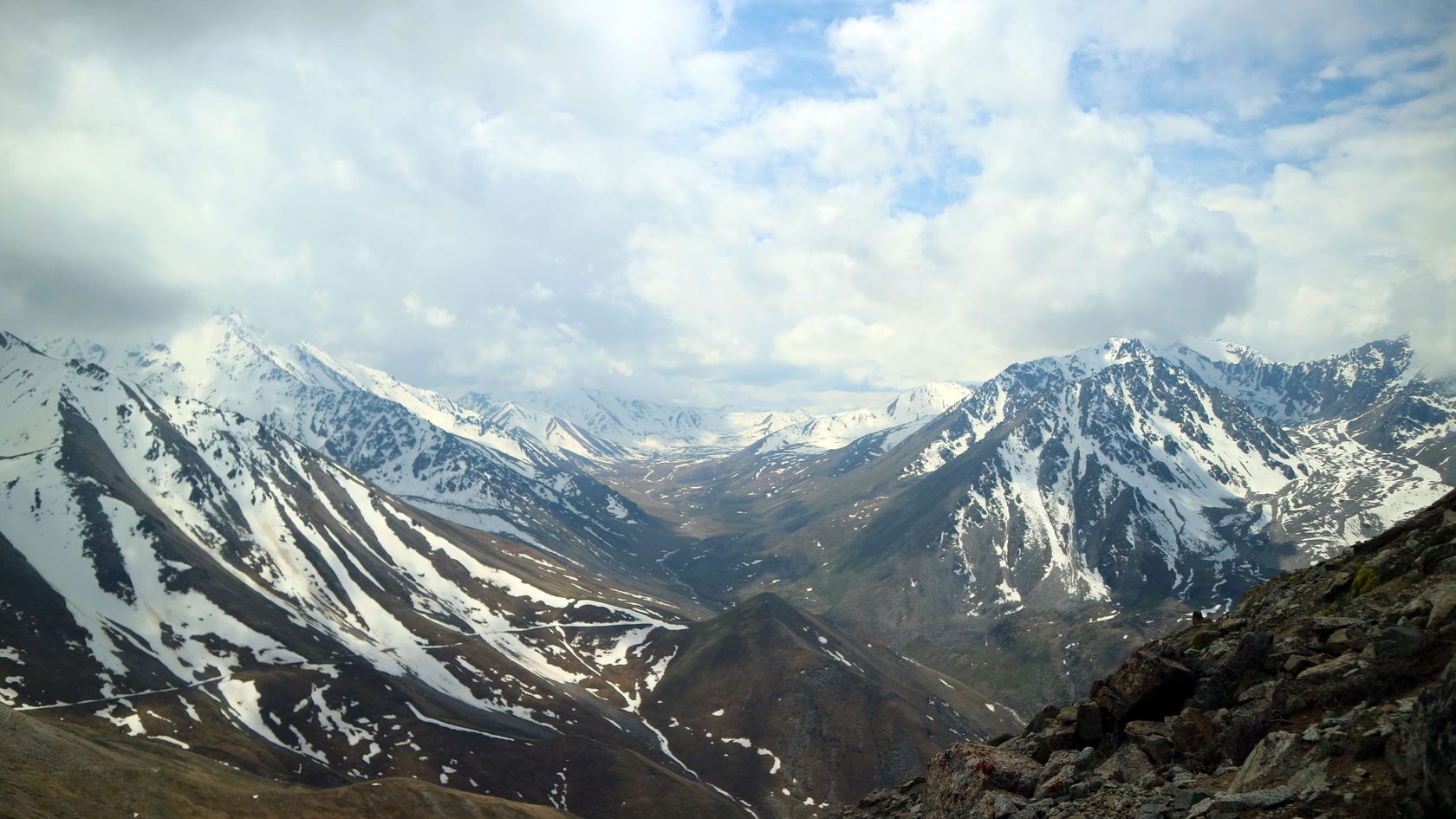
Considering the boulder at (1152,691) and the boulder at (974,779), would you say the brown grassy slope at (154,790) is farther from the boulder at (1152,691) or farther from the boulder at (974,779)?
the boulder at (1152,691)

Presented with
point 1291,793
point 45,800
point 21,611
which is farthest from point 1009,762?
point 21,611

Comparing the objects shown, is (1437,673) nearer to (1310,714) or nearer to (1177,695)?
(1310,714)

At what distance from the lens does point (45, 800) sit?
79125mm

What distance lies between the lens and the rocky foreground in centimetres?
1625

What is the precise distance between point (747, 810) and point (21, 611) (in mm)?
206929

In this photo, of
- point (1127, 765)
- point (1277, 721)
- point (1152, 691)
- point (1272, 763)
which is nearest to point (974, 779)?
point (1127, 765)

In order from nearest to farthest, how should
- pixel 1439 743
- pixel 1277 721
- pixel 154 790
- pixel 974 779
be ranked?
pixel 1439 743 < pixel 1277 721 < pixel 974 779 < pixel 154 790

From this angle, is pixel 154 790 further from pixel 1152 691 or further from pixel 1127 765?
pixel 1152 691

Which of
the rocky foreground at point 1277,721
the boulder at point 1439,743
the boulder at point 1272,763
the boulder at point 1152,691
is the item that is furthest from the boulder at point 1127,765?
the boulder at point 1439,743

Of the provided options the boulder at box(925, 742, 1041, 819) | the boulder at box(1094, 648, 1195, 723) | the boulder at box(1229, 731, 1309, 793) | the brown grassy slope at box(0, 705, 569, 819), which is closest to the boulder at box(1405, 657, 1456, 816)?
the boulder at box(1229, 731, 1309, 793)

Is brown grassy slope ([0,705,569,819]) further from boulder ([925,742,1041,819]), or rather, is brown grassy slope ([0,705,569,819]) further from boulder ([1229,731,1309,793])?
boulder ([1229,731,1309,793])

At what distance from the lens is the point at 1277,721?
70.8ft

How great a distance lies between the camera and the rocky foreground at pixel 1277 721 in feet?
53.3

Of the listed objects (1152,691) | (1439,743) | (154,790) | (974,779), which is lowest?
(154,790)
